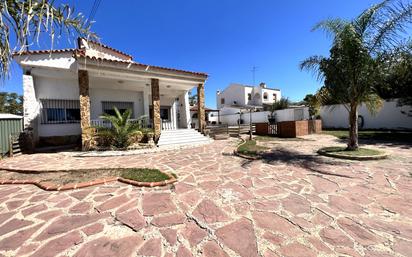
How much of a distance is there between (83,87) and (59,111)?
3.95 metres

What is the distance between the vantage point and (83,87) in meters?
9.77

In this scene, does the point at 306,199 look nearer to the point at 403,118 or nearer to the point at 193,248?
the point at 193,248

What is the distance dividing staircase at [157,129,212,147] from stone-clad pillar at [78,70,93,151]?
370cm

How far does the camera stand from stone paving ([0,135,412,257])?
97.0 inches

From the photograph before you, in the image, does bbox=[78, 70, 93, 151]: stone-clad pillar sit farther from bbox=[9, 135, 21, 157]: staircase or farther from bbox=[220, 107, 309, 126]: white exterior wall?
bbox=[220, 107, 309, 126]: white exterior wall

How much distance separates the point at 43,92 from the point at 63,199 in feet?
35.2

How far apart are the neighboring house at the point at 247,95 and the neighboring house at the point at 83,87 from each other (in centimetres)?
2770

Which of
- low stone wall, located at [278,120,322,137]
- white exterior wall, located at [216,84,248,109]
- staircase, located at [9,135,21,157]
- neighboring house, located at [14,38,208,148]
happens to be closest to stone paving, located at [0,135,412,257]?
staircase, located at [9,135,21,157]

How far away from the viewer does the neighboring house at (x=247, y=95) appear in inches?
1574

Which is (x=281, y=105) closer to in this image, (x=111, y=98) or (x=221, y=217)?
(x=111, y=98)

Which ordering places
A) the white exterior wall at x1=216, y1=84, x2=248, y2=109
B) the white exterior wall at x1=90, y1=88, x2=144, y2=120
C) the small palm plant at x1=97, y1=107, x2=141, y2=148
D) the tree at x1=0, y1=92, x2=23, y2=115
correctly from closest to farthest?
the small palm plant at x1=97, y1=107, x2=141, y2=148 → the white exterior wall at x1=90, y1=88, x2=144, y2=120 → the tree at x1=0, y1=92, x2=23, y2=115 → the white exterior wall at x1=216, y1=84, x2=248, y2=109

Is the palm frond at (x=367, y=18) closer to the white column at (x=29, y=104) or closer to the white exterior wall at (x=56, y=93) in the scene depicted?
the white exterior wall at (x=56, y=93)

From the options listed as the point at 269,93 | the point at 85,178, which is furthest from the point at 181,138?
the point at 269,93

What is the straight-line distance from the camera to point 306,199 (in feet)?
12.5
